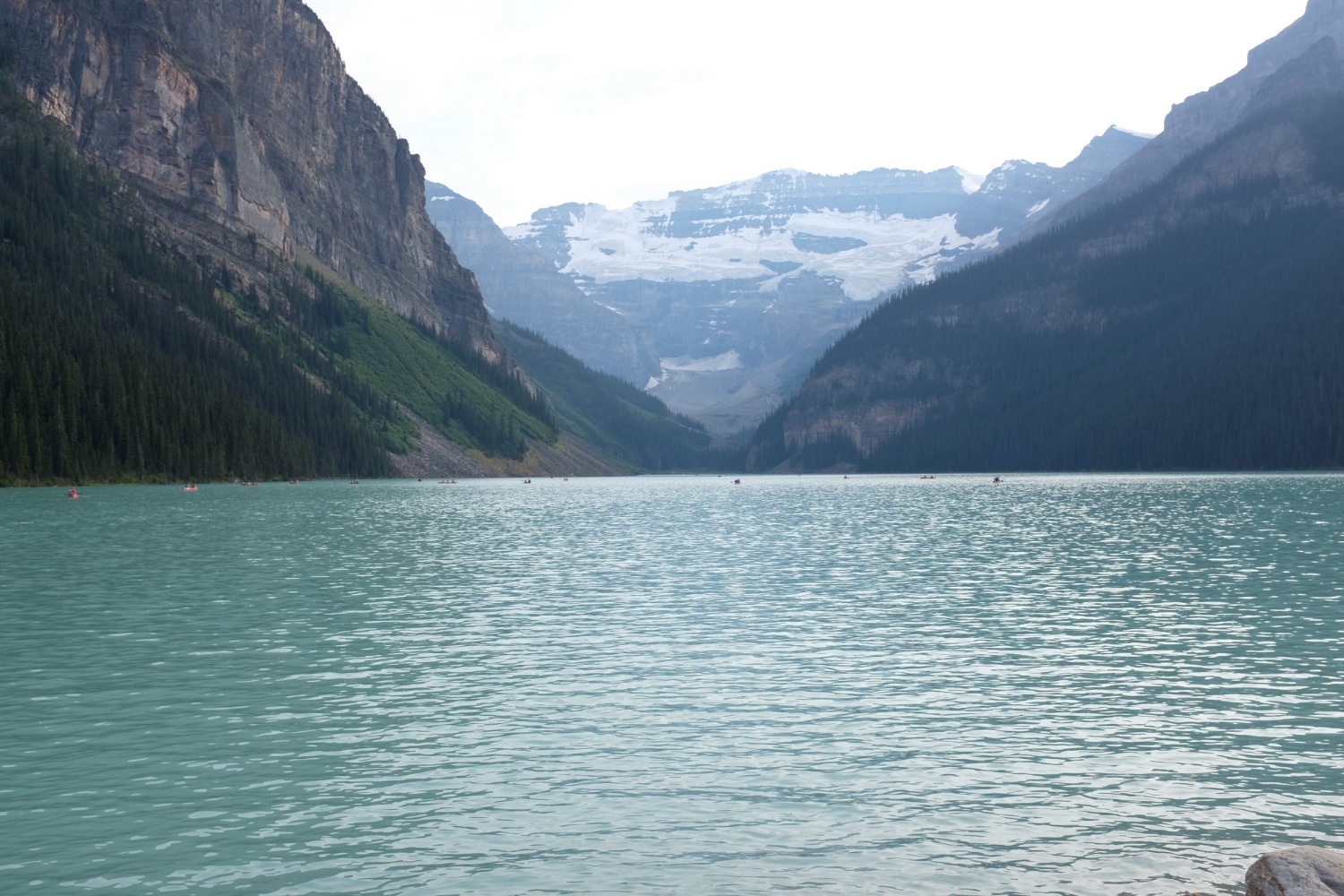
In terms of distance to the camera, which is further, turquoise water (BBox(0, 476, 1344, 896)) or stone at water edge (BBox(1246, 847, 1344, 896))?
turquoise water (BBox(0, 476, 1344, 896))

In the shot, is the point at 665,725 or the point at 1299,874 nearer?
the point at 1299,874

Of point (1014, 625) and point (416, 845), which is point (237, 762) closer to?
point (416, 845)

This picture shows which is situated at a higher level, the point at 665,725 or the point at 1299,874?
the point at 1299,874

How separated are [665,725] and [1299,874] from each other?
1625 cm

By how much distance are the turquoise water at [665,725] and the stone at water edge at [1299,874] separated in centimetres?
207

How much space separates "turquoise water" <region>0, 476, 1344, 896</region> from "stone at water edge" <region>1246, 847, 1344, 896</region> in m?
2.07

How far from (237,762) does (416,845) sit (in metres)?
7.41

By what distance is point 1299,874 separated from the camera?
16.4 metres

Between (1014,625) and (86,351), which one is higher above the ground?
(86,351)

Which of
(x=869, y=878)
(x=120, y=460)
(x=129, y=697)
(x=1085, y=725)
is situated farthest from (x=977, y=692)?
(x=120, y=460)

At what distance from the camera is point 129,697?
31969 mm

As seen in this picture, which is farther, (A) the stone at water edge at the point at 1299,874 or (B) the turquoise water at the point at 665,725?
(B) the turquoise water at the point at 665,725

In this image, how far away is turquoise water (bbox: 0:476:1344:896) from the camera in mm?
20094

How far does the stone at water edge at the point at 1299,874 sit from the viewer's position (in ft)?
52.7
